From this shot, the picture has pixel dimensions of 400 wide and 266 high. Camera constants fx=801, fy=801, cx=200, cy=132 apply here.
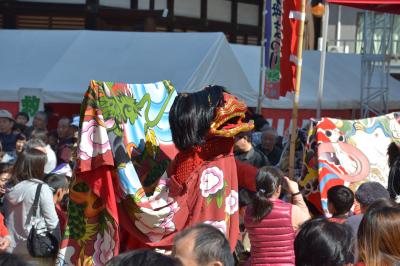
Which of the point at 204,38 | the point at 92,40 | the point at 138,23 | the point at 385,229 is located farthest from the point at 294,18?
the point at 138,23

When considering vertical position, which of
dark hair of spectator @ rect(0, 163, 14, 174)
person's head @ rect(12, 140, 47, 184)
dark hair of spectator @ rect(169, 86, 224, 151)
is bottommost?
dark hair of spectator @ rect(0, 163, 14, 174)

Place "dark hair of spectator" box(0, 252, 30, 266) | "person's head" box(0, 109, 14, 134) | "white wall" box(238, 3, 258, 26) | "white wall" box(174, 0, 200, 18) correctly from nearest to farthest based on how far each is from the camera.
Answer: "dark hair of spectator" box(0, 252, 30, 266), "person's head" box(0, 109, 14, 134), "white wall" box(174, 0, 200, 18), "white wall" box(238, 3, 258, 26)

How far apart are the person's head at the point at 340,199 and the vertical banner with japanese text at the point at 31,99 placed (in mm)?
6816

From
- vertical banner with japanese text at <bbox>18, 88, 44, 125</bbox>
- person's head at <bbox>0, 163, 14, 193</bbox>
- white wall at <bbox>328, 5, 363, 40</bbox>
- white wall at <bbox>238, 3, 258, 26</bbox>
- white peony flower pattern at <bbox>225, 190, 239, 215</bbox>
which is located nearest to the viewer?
white peony flower pattern at <bbox>225, 190, 239, 215</bbox>

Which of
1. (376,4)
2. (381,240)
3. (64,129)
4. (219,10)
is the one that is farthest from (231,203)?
(219,10)

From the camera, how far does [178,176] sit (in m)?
3.62

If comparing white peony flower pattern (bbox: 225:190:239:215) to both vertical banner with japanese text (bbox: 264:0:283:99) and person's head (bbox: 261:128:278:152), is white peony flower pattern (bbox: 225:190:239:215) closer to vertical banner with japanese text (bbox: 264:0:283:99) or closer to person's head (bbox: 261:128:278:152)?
person's head (bbox: 261:128:278:152)

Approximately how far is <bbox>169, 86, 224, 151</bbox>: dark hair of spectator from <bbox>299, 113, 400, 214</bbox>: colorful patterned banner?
2.35 meters

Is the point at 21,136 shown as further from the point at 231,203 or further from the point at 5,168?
the point at 231,203

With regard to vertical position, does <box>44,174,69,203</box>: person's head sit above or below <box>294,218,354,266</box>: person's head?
below

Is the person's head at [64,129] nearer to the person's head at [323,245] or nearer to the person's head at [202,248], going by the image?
the person's head at [323,245]

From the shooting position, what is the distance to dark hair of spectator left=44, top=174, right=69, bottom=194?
5.50 metres

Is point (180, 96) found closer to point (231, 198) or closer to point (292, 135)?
point (231, 198)

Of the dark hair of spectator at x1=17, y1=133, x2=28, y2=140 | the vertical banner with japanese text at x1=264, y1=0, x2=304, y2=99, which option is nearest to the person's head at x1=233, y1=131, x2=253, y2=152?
the vertical banner with japanese text at x1=264, y1=0, x2=304, y2=99
